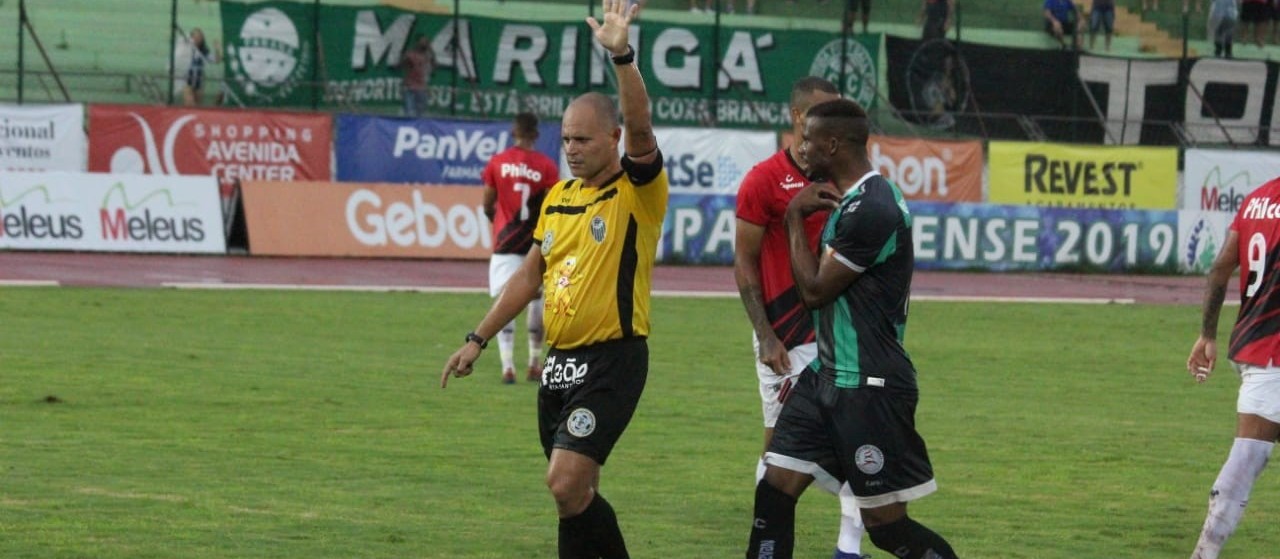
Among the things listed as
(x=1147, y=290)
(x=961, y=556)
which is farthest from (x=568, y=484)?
(x=1147, y=290)

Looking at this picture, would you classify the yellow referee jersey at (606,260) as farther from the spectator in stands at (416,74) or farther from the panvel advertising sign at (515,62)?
the spectator in stands at (416,74)

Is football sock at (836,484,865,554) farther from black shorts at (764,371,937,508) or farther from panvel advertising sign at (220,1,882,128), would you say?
panvel advertising sign at (220,1,882,128)

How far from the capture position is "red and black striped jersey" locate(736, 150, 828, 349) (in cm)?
857

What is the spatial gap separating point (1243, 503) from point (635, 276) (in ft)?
9.66

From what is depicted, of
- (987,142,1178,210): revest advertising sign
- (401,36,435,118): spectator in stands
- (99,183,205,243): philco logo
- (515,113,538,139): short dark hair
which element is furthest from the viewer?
(987,142,1178,210): revest advertising sign

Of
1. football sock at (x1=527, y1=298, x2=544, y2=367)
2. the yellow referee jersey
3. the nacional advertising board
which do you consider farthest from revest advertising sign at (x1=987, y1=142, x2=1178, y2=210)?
the yellow referee jersey

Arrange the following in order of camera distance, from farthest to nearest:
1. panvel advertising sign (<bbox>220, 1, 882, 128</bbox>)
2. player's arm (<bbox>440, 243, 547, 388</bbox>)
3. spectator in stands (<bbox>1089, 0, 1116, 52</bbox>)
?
spectator in stands (<bbox>1089, 0, 1116, 52</bbox>) < panvel advertising sign (<bbox>220, 1, 882, 128</bbox>) < player's arm (<bbox>440, 243, 547, 388</bbox>)

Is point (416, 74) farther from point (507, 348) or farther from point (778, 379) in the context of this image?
point (778, 379)

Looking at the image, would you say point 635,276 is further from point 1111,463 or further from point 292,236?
point 292,236

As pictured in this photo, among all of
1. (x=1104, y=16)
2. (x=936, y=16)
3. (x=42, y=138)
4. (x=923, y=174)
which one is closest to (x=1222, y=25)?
(x=1104, y=16)

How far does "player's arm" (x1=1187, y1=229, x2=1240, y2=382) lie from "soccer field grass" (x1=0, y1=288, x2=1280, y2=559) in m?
1.11

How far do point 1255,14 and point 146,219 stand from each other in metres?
25.5

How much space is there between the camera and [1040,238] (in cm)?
3531

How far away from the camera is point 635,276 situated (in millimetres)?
7434
